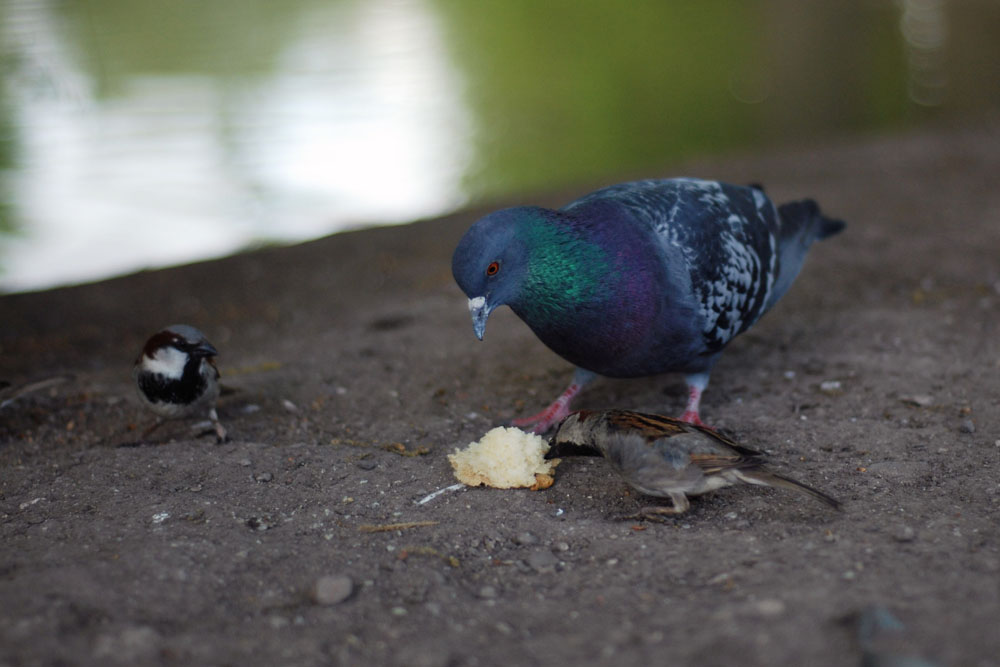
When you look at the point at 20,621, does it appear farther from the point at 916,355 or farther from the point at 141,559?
the point at 916,355

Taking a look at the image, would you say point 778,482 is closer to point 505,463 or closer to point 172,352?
point 505,463

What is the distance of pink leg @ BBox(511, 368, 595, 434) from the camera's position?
4273mm

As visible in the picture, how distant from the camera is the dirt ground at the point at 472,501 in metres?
2.43

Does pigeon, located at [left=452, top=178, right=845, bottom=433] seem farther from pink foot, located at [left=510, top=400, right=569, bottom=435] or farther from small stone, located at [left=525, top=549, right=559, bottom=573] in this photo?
small stone, located at [left=525, top=549, right=559, bottom=573]

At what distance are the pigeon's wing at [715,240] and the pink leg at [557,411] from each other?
2.09ft

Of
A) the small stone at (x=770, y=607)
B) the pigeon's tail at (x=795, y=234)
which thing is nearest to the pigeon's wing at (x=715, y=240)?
the pigeon's tail at (x=795, y=234)

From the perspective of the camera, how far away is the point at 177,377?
4004mm

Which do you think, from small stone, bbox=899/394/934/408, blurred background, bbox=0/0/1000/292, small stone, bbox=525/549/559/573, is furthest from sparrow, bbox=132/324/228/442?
blurred background, bbox=0/0/1000/292

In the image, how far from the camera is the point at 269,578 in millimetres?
2793

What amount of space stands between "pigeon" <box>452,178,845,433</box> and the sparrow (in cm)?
141

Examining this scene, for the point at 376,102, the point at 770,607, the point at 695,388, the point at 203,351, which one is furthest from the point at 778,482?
the point at 376,102

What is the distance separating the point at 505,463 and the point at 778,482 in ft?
3.33

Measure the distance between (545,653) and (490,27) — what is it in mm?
17784

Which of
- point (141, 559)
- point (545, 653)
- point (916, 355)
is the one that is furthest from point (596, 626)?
point (916, 355)
